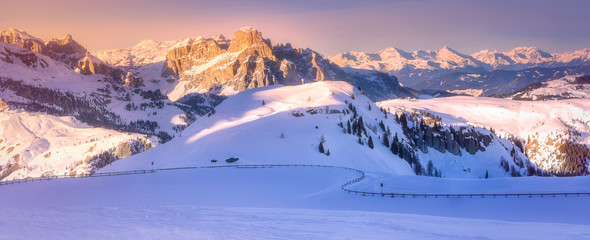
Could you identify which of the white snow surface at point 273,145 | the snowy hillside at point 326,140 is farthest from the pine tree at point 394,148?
the white snow surface at point 273,145

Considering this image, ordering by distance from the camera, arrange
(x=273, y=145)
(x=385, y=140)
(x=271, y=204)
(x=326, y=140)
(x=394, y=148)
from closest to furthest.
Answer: (x=271, y=204) → (x=273, y=145) → (x=326, y=140) → (x=394, y=148) → (x=385, y=140)

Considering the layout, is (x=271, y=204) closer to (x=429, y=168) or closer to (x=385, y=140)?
(x=385, y=140)

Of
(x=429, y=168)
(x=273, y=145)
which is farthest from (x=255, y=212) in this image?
(x=429, y=168)

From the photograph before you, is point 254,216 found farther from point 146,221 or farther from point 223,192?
point 223,192

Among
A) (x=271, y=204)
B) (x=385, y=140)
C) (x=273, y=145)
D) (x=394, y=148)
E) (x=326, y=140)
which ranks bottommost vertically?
(x=271, y=204)

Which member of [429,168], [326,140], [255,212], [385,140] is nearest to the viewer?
[255,212]

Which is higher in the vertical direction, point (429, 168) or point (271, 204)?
point (271, 204)

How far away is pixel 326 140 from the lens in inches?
4274

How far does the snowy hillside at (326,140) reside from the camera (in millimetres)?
99000

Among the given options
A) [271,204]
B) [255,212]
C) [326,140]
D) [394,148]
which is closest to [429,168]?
[394,148]

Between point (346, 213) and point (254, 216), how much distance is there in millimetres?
10030

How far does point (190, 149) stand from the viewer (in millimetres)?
103875

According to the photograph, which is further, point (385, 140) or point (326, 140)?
point (385, 140)

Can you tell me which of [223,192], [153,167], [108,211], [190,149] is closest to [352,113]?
[190,149]
